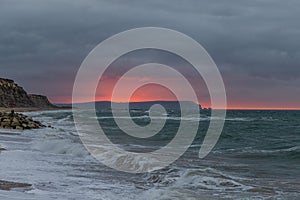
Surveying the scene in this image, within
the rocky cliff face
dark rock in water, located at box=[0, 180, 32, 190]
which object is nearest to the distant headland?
the rocky cliff face

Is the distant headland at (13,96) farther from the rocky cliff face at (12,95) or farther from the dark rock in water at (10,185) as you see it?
the dark rock in water at (10,185)

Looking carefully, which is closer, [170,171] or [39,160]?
[170,171]

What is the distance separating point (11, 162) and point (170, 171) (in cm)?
525

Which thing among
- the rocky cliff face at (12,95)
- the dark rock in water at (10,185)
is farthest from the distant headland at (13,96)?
the dark rock in water at (10,185)

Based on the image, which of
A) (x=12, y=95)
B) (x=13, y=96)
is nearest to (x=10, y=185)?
(x=12, y=95)

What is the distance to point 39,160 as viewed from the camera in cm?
1503

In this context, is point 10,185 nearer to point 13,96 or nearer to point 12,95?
point 12,95

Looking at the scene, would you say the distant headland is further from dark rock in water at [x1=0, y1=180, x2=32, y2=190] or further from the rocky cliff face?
dark rock in water at [x1=0, y1=180, x2=32, y2=190]

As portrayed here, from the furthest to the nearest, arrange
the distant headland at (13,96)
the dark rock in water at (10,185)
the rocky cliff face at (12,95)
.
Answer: the rocky cliff face at (12,95), the distant headland at (13,96), the dark rock in water at (10,185)

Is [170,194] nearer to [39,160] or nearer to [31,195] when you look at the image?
[31,195]

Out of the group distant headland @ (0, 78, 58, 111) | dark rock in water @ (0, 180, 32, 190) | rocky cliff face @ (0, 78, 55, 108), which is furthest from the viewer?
rocky cliff face @ (0, 78, 55, 108)

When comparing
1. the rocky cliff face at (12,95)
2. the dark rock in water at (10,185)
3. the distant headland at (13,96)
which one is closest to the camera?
the dark rock in water at (10,185)

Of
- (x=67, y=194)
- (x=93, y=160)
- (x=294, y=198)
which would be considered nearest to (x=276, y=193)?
(x=294, y=198)

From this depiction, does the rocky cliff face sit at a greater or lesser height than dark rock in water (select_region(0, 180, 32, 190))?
greater
